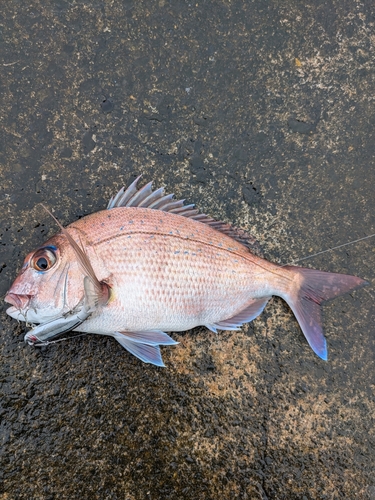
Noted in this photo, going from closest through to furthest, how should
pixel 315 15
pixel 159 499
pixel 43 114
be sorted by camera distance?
pixel 159 499 < pixel 43 114 < pixel 315 15

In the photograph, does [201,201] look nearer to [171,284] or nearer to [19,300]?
[171,284]

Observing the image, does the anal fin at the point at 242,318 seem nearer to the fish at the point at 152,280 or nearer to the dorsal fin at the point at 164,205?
the fish at the point at 152,280

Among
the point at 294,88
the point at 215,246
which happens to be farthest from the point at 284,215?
the point at 294,88

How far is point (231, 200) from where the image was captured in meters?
2.33

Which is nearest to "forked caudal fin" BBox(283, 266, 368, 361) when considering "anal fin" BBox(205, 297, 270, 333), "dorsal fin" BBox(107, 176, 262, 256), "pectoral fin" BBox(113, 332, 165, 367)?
"anal fin" BBox(205, 297, 270, 333)

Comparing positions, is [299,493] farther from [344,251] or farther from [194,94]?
[194,94]

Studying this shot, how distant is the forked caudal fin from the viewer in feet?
7.14

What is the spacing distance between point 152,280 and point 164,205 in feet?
1.43

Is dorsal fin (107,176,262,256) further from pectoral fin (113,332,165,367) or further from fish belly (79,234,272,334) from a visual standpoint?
pectoral fin (113,332,165,367)

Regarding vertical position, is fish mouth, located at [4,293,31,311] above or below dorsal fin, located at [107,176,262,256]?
above

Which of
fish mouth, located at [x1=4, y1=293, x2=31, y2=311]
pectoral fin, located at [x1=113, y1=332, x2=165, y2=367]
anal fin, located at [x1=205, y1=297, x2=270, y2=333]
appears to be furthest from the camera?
anal fin, located at [x1=205, y1=297, x2=270, y2=333]

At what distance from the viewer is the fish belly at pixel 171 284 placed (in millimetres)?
1979

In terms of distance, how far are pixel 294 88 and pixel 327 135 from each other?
35 centimetres

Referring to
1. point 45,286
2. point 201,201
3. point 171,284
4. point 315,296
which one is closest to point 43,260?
point 45,286
